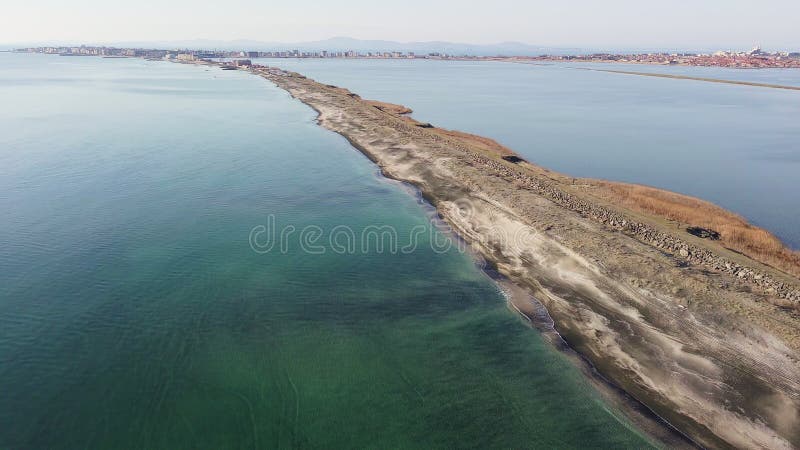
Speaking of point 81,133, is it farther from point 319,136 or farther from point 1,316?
point 1,316

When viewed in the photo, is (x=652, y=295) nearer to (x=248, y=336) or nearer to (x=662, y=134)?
(x=248, y=336)

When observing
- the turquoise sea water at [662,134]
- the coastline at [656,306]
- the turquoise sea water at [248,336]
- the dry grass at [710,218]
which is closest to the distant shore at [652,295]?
the coastline at [656,306]

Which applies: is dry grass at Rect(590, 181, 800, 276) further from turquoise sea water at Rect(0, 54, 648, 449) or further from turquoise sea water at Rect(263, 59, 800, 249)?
turquoise sea water at Rect(0, 54, 648, 449)

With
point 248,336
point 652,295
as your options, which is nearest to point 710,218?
point 652,295

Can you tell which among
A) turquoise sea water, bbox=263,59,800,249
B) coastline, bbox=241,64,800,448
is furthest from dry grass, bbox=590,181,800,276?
turquoise sea water, bbox=263,59,800,249

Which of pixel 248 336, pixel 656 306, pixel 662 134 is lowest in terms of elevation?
pixel 248 336

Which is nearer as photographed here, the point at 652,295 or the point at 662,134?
the point at 652,295

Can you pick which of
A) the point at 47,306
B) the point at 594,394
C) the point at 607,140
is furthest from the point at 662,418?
the point at 607,140
